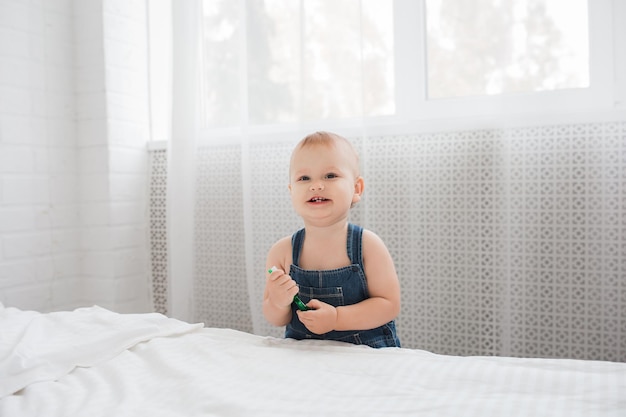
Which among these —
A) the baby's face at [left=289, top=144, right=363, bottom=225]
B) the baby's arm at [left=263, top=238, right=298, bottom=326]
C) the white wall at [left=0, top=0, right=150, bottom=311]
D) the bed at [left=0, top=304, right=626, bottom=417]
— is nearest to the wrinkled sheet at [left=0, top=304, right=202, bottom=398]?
the bed at [left=0, top=304, right=626, bottom=417]

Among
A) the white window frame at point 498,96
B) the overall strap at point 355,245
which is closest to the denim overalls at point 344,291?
the overall strap at point 355,245

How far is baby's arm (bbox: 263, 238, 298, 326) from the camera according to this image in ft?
3.41

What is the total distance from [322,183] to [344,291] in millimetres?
235

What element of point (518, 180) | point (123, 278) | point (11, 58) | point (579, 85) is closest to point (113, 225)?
point (123, 278)

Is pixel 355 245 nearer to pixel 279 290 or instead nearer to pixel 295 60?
pixel 279 290

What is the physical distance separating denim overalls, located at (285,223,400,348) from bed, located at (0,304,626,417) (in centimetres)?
10

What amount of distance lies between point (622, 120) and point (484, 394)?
3.47ft

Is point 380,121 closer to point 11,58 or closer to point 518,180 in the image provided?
point 518,180

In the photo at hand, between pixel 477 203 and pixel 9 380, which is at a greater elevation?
pixel 477 203

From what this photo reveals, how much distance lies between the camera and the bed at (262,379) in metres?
0.68

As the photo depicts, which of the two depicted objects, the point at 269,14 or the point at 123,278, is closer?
the point at 269,14

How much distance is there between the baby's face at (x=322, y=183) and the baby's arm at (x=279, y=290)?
121mm

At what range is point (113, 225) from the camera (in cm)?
211

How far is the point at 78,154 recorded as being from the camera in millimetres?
2154
